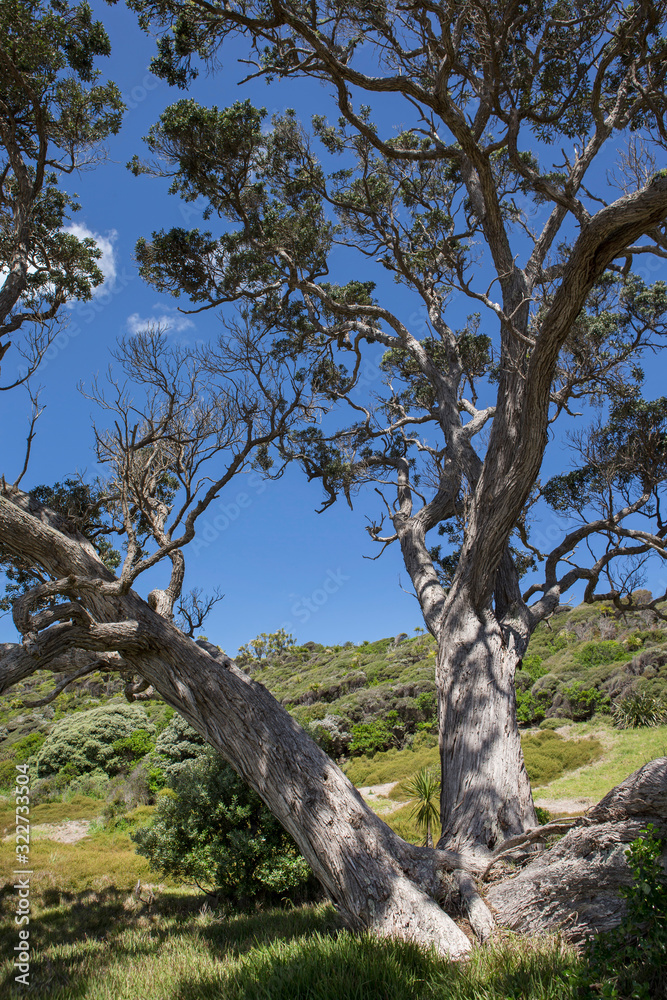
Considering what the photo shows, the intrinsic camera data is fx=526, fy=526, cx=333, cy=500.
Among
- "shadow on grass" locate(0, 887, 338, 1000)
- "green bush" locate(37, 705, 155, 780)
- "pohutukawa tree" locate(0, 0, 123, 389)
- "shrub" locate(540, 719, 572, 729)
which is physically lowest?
"shrub" locate(540, 719, 572, 729)

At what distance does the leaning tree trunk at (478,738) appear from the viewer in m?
4.98

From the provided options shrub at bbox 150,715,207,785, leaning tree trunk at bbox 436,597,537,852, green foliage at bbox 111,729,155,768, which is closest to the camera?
leaning tree trunk at bbox 436,597,537,852

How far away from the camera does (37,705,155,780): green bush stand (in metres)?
21.1

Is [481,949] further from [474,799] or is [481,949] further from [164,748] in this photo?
[164,748]

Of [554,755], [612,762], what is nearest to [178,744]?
[554,755]

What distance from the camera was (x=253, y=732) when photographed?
5.05 meters

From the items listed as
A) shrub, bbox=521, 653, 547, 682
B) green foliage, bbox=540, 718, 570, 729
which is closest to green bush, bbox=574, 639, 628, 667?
shrub, bbox=521, 653, 547, 682

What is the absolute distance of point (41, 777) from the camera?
67.7 ft

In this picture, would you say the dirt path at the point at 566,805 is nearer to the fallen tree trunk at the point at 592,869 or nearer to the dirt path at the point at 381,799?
the dirt path at the point at 381,799

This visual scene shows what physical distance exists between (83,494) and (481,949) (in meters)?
7.86

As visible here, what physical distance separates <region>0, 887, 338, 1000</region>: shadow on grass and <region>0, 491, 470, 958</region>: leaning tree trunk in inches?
27.7

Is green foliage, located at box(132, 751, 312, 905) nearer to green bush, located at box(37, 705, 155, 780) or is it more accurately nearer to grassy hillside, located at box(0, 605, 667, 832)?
grassy hillside, located at box(0, 605, 667, 832)

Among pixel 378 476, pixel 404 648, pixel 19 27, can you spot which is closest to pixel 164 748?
pixel 378 476

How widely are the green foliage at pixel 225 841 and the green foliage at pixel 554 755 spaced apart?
9.10 m
